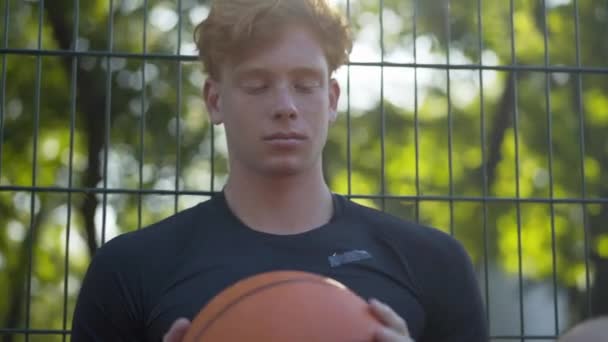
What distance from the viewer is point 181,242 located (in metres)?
2.40

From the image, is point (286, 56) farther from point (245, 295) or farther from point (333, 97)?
point (245, 295)

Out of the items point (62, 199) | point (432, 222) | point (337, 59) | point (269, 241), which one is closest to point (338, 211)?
point (269, 241)

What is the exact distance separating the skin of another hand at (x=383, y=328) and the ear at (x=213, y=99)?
0.61 metres

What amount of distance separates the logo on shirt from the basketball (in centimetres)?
21

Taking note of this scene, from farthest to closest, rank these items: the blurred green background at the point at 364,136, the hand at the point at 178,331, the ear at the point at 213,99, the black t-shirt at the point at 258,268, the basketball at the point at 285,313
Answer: the blurred green background at the point at 364,136 < the ear at the point at 213,99 < the black t-shirt at the point at 258,268 < the hand at the point at 178,331 < the basketball at the point at 285,313

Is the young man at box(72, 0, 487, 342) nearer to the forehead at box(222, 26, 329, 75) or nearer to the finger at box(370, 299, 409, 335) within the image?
the forehead at box(222, 26, 329, 75)

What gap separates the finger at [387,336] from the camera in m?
1.96

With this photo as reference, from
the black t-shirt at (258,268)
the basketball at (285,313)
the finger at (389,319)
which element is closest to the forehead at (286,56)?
the black t-shirt at (258,268)

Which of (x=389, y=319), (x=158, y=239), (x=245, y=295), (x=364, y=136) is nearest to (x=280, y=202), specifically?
(x=158, y=239)

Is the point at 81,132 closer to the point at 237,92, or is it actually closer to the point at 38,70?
the point at 38,70

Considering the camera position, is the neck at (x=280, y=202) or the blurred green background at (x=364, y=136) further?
the blurred green background at (x=364, y=136)

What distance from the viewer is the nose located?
7.47 ft

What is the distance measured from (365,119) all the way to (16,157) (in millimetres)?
4085

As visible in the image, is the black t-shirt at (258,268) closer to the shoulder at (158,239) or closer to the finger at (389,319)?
the shoulder at (158,239)
